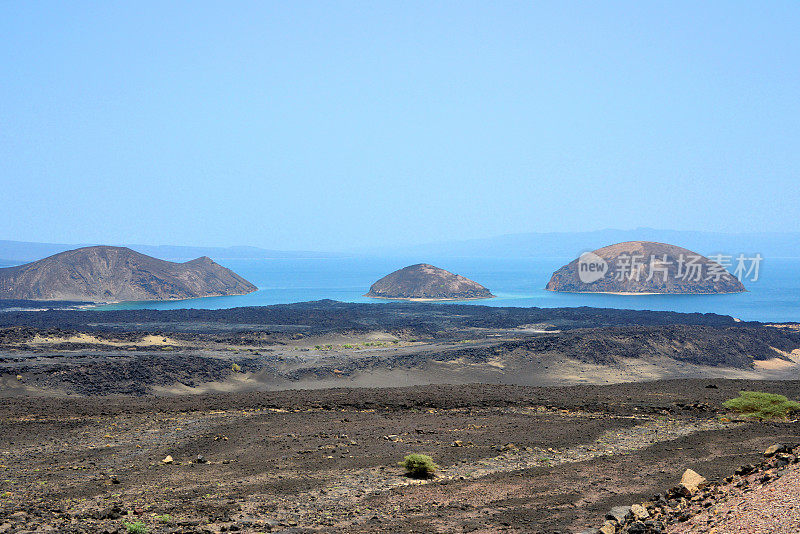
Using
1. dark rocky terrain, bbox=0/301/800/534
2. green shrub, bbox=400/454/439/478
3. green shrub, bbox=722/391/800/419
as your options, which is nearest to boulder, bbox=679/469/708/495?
dark rocky terrain, bbox=0/301/800/534

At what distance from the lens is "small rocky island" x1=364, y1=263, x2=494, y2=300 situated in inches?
3789

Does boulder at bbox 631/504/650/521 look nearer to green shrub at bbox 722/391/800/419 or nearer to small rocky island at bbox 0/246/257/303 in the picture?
green shrub at bbox 722/391/800/419

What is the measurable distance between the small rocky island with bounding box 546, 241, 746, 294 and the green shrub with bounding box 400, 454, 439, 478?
96038 mm

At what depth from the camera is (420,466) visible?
13609mm

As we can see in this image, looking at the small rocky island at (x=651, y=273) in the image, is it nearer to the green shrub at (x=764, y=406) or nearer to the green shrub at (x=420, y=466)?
the green shrub at (x=764, y=406)

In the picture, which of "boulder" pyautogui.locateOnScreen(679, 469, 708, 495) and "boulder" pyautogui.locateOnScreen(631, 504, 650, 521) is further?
"boulder" pyautogui.locateOnScreen(679, 469, 708, 495)

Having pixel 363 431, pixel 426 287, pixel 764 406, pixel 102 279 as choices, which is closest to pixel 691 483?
pixel 363 431

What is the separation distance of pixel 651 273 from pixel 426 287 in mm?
36207

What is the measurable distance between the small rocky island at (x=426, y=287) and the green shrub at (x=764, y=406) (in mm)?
73944

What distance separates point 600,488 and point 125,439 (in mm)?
12191

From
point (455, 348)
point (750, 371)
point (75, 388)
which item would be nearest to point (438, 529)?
point (75, 388)

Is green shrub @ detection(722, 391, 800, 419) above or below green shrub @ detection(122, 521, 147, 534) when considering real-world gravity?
below

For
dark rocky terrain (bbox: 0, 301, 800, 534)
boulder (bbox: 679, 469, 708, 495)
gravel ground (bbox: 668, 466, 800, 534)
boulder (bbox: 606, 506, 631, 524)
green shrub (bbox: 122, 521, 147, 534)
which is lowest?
dark rocky terrain (bbox: 0, 301, 800, 534)

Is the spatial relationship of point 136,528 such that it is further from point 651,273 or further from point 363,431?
point 651,273
